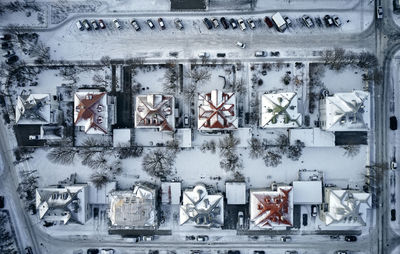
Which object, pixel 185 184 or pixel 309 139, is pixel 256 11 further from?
pixel 185 184

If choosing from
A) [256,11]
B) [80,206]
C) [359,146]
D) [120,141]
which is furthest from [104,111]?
[359,146]

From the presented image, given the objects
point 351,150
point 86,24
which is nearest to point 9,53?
point 86,24

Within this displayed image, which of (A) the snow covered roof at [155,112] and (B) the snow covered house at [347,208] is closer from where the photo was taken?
(A) the snow covered roof at [155,112]

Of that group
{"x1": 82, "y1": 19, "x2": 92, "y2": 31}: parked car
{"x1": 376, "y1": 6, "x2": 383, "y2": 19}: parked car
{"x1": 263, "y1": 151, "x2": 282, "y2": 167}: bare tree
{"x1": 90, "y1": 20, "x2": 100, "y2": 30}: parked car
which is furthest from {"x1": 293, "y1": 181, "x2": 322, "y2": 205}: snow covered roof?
{"x1": 82, "y1": 19, "x2": 92, "y2": 31}: parked car

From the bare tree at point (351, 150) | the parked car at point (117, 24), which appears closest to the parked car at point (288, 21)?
the bare tree at point (351, 150)

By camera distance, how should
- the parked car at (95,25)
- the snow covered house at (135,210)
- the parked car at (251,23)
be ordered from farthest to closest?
1. the parked car at (95,25)
2. the parked car at (251,23)
3. the snow covered house at (135,210)

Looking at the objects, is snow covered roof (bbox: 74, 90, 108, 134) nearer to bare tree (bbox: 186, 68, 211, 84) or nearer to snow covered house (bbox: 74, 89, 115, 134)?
snow covered house (bbox: 74, 89, 115, 134)

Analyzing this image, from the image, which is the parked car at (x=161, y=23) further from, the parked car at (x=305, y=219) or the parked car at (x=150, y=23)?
the parked car at (x=305, y=219)
